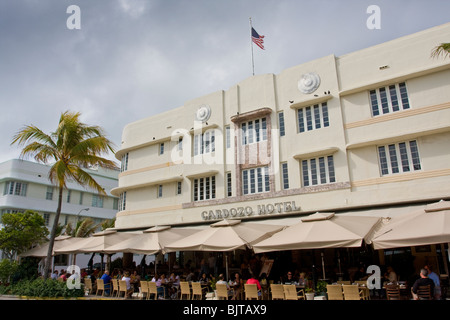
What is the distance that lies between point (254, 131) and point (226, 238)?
8577mm

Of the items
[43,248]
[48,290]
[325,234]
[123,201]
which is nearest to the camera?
[325,234]

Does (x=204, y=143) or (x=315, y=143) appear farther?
(x=204, y=143)

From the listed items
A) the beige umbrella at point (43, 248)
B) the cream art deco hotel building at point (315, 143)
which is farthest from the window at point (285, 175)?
the beige umbrella at point (43, 248)

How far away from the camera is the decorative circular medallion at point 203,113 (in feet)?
77.9

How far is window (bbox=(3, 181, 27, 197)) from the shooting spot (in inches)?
1441

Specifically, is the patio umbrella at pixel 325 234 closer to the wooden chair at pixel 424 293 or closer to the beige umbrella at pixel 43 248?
the wooden chair at pixel 424 293

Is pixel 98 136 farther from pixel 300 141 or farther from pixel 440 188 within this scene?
pixel 440 188

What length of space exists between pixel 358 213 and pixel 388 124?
176 inches

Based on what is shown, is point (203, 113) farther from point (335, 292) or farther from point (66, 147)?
point (335, 292)

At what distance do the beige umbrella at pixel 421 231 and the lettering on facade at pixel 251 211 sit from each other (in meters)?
7.28

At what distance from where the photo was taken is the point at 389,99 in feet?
57.3

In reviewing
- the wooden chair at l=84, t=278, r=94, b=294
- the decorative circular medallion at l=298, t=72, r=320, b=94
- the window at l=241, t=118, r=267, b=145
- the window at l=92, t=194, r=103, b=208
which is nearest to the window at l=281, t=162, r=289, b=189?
the window at l=241, t=118, r=267, b=145

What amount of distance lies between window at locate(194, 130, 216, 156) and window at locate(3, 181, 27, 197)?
23692 mm

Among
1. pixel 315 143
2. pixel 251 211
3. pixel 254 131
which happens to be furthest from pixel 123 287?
pixel 315 143
